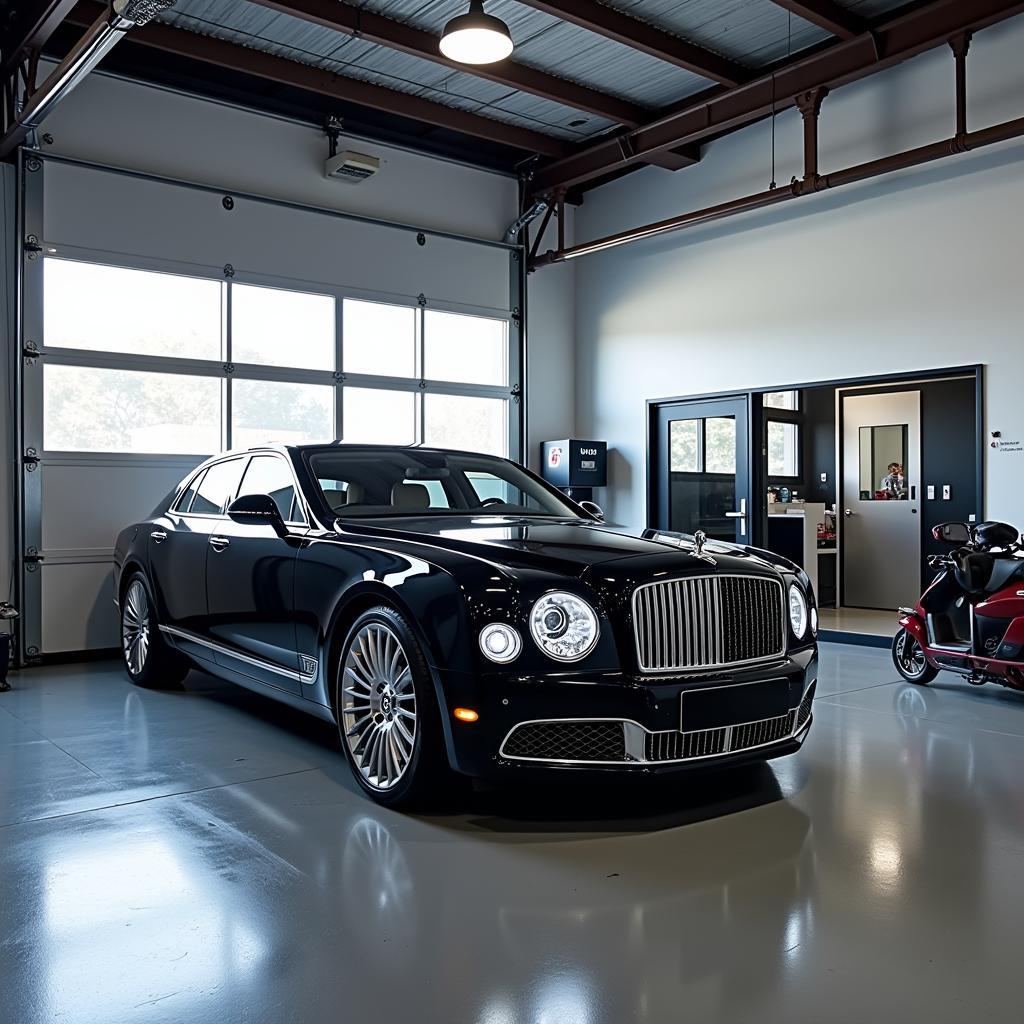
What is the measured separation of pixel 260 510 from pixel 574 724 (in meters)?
1.81

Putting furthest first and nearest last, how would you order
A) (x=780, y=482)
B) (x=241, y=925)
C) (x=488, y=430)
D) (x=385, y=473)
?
1. (x=780, y=482)
2. (x=488, y=430)
3. (x=385, y=473)
4. (x=241, y=925)

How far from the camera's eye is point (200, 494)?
5547 mm

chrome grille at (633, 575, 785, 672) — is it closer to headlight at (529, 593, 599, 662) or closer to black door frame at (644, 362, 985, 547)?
headlight at (529, 593, 599, 662)

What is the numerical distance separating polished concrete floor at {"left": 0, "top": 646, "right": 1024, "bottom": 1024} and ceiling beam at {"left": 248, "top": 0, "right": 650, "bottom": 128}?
469 centimetres

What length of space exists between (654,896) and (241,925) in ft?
3.56

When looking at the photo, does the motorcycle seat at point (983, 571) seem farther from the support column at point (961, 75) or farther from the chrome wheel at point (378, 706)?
the chrome wheel at point (378, 706)

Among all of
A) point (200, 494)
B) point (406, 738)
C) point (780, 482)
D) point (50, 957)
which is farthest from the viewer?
point (780, 482)

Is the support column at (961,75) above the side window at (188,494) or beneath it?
above

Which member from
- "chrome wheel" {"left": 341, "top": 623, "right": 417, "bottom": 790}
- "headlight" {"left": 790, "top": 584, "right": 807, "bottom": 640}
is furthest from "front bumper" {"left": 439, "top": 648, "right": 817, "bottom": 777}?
"headlight" {"left": 790, "top": 584, "right": 807, "bottom": 640}

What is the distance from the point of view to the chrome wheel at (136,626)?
589 cm

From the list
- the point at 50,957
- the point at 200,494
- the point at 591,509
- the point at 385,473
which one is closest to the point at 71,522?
the point at 200,494

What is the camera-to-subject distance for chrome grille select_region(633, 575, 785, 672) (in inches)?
129

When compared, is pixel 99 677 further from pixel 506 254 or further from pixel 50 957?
pixel 506 254

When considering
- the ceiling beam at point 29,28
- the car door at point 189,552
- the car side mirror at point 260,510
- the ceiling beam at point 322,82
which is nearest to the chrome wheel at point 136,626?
the car door at point 189,552
